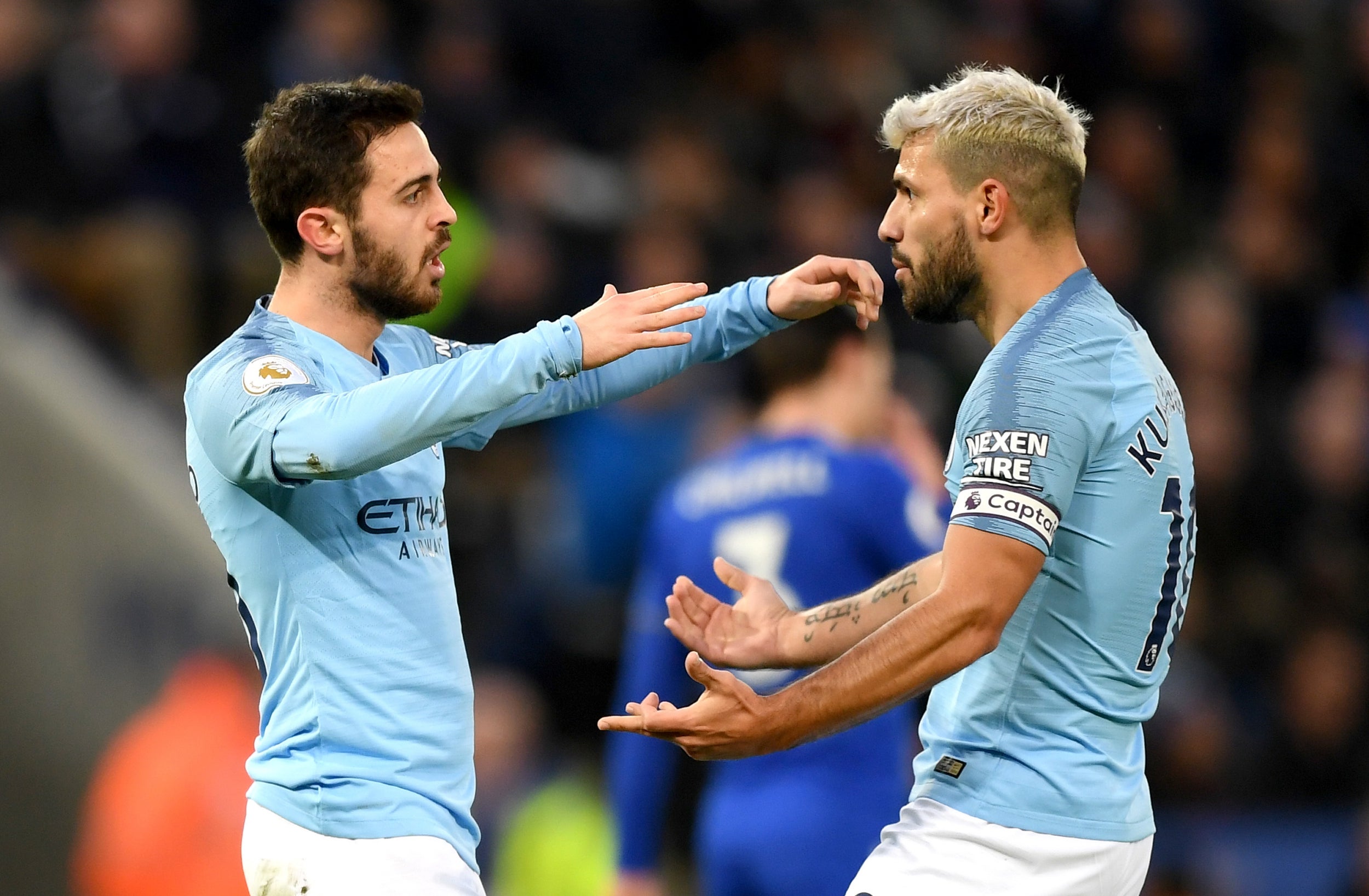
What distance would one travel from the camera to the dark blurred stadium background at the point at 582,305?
716 centimetres

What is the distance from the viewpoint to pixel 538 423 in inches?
362

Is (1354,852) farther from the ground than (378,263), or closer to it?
closer to it

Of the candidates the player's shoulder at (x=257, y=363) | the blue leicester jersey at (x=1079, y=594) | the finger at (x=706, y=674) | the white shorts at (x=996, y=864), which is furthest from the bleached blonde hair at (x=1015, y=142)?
the player's shoulder at (x=257, y=363)

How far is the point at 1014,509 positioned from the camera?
3.45 meters

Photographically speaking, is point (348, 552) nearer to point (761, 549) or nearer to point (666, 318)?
point (666, 318)

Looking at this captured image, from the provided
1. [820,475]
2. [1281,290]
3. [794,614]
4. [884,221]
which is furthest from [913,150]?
[1281,290]

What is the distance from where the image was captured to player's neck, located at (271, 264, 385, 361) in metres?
3.78

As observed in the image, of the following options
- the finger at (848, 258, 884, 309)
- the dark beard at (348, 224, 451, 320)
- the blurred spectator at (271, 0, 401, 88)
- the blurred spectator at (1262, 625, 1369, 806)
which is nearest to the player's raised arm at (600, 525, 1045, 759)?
the finger at (848, 258, 884, 309)

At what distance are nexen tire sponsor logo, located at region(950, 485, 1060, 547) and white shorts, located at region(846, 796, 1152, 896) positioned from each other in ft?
2.15

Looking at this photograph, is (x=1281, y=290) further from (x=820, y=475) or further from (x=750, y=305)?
(x=750, y=305)

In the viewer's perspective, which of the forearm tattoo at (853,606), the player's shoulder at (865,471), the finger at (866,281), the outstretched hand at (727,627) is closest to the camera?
the outstretched hand at (727,627)

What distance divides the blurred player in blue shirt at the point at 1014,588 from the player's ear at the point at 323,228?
42.2 inches

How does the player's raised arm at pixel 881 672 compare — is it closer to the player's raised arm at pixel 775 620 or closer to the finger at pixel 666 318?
the player's raised arm at pixel 775 620

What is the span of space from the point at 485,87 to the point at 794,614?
640 cm
